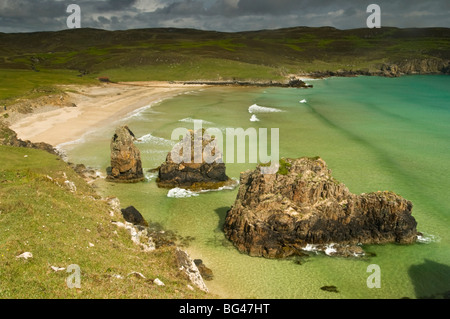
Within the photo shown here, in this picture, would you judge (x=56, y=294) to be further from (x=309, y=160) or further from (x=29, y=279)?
(x=309, y=160)

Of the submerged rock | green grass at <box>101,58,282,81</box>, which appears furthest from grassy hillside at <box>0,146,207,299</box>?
green grass at <box>101,58,282,81</box>

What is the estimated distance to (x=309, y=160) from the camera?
1308 inches

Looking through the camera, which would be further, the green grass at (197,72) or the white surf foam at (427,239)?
the green grass at (197,72)

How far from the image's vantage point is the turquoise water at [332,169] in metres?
25.1

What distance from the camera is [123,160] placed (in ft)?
145

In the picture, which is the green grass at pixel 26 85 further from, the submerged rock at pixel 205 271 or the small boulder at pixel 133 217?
the submerged rock at pixel 205 271

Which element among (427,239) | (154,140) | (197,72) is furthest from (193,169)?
(197,72)

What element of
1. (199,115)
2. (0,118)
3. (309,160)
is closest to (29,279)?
(309,160)

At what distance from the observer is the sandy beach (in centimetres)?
6669

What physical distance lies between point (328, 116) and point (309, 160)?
196 ft

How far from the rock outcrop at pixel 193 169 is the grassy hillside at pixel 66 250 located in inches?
489

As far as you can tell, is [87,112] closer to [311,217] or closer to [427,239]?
[311,217]

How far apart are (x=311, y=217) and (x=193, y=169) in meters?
17.9

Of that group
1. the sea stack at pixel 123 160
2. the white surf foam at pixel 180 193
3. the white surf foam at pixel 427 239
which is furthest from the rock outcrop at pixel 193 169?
the white surf foam at pixel 427 239
